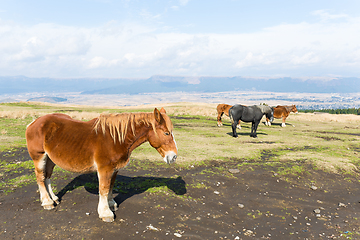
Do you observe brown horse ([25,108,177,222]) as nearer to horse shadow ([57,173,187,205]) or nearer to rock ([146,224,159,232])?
rock ([146,224,159,232])

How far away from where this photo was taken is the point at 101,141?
5.55m

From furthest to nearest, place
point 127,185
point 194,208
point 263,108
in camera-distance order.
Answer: point 263,108, point 127,185, point 194,208

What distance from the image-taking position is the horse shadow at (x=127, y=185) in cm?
736

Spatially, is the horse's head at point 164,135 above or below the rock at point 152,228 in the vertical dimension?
above

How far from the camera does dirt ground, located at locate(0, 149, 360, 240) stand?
18.0ft

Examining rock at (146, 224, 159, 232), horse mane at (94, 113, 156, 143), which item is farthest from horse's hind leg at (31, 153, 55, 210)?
rock at (146, 224, 159, 232)

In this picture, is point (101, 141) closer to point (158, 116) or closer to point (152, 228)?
point (158, 116)

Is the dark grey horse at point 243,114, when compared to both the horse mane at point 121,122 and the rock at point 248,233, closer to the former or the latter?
the rock at point 248,233

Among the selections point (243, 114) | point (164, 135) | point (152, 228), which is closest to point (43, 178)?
point (152, 228)

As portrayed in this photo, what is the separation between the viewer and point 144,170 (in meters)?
10.1

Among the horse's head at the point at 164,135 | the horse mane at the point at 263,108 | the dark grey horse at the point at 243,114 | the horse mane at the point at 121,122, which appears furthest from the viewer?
the horse mane at the point at 263,108

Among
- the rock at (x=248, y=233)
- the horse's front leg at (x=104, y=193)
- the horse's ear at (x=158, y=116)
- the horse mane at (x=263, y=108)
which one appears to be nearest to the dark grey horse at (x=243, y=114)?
the horse mane at (x=263, y=108)

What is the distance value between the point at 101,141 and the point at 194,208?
11.7ft

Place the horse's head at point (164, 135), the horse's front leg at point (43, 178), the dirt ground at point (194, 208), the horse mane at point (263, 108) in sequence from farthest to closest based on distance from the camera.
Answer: the horse mane at point (263, 108) → the horse's front leg at point (43, 178) → the horse's head at point (164, 135) → the dirt ground at point (194, 208)
